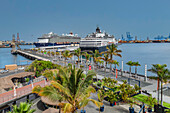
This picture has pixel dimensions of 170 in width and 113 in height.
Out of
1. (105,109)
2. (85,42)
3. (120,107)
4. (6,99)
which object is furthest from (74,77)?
(85,42)

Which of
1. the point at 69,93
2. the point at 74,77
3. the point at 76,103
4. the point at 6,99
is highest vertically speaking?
the point at 74,77

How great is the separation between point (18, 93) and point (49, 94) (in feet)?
34.6

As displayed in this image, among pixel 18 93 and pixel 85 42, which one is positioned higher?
pixel 85 42

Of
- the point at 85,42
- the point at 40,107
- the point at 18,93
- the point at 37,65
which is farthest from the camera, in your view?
the point at 85,42

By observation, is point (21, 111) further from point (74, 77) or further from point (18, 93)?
point (18, 93)

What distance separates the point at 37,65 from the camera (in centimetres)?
3269

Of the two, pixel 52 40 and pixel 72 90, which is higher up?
pixel 52 40

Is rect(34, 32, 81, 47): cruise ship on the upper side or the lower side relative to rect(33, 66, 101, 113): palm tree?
upper

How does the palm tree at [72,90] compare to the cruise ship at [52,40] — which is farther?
the cruise ship at [52,40]

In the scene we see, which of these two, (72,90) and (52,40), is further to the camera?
(52,40)

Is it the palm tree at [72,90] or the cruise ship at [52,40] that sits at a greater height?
the cruise ship at [52,40]

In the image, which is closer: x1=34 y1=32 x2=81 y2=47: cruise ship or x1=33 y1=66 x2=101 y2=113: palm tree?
x1=33 y1=66 x2=101 y2=113: palm tree

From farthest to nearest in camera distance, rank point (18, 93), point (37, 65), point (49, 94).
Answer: point (37, 65)
point (18, 93)
point (49, 94)

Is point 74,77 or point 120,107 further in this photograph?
point 120,107
